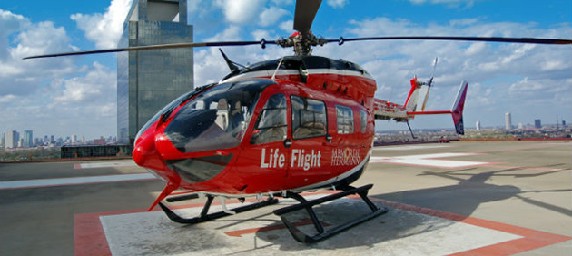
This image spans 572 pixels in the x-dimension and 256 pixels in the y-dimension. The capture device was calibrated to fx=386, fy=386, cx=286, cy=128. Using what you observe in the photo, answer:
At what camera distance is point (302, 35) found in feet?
23.7

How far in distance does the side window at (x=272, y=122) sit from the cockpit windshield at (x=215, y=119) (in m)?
0.18

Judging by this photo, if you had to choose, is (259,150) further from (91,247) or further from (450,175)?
(450,175)

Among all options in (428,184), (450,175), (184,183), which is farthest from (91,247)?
(450,175)

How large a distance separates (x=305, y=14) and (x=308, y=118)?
185cm

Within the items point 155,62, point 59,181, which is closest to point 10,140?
point 155,62

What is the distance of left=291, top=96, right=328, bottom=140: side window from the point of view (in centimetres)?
573

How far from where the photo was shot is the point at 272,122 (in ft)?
17.6

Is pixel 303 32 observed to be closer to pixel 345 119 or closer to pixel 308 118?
pixel 345 119

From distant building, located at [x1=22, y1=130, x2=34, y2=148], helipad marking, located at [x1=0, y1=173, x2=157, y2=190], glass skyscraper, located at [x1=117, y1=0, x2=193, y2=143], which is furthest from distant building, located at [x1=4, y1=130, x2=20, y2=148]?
helipad marking, located at [x1=0, y1=173, x2=157, y2=190]

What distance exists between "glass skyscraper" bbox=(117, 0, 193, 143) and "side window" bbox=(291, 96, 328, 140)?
64962 millimetres

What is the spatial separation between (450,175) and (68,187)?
12757mm

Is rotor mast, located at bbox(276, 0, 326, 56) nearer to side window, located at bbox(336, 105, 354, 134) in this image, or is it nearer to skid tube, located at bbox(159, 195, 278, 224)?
side window, located at bbox(336, 105, 354, 134)

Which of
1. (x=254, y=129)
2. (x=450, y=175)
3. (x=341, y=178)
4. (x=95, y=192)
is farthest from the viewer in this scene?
(x=450, y=175)

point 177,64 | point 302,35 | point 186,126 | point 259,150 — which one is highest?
point 177,64
